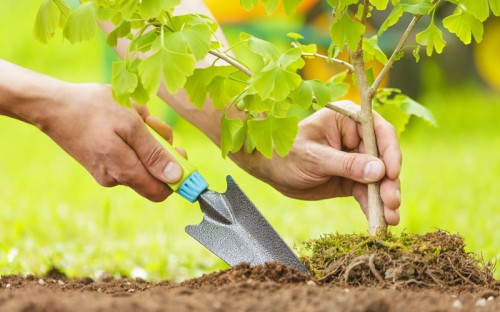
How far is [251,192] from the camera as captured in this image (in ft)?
14.1

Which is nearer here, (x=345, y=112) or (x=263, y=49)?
(x=263, y=49)

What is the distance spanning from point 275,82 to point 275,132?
15 centimetres

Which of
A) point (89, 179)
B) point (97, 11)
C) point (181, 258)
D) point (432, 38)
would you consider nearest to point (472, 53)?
point (89, 179)

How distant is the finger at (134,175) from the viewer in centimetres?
213

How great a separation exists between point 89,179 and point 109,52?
1.14 metres

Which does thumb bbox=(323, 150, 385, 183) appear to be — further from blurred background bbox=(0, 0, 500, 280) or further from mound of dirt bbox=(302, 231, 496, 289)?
blurred background bbox=(0, 0, 500, 280)

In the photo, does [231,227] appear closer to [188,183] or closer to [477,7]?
[188,183]

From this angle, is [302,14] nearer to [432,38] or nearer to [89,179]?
[89,179]

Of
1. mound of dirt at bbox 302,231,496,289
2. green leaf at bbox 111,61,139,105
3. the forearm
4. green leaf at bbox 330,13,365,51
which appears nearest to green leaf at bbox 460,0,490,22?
green leaf at bbox 330,13,365,51

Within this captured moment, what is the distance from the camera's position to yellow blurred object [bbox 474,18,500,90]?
5.97 m

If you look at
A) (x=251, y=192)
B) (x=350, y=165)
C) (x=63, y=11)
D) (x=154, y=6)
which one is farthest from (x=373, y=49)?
(x=251, y=192)

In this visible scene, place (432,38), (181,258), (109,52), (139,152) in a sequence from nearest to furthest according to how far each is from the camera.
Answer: (432,38) < (139,152) < (181,258) < (109,52)

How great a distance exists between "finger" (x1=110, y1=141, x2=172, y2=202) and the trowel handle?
2.3 inches

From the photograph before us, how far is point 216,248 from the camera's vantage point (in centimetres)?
212
